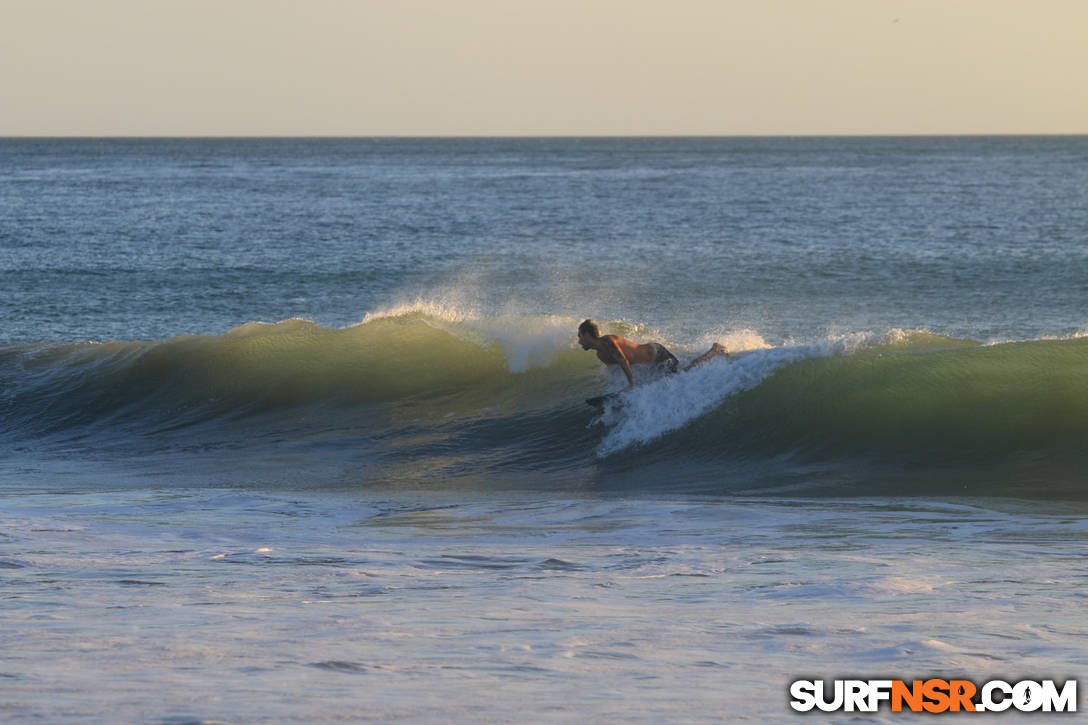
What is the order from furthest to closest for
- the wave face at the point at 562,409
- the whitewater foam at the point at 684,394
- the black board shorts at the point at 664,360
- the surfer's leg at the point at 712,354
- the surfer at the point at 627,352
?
the surfer's leg at the point at 712,354 → the black board shorts at the point at 664,360 → the whitewater foam at the point at 684,394 → the surfer at the point at 627,352 → the wave face at the point at 562,409

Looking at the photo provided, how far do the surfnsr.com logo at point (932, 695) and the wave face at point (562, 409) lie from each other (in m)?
5.49

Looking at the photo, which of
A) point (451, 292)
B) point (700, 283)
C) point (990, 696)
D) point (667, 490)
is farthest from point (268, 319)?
point (990, 696)

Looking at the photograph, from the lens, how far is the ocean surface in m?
4.80

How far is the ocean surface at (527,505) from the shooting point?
4.80 meters

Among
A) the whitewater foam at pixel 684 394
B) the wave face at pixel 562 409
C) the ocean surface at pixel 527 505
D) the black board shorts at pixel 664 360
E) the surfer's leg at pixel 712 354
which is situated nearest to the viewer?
the ocean surface at pixel 527 505

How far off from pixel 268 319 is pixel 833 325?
1222 centimetres

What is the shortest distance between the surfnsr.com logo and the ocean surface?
0.11 metres

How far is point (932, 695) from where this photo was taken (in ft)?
14.7

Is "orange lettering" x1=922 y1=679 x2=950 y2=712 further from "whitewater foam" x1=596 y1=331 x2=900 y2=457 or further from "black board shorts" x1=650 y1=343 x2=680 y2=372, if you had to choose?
"black board shorts" x1=650 y1=343 x2=680 y2=372

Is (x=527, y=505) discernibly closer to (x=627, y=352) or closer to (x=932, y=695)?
(x=627, y=352)

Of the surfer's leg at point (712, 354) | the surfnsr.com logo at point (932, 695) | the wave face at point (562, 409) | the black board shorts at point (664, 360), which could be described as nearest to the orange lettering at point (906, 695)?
the surfnsr.com logo at point (932, 695)

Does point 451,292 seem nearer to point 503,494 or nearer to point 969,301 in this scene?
point 969,301

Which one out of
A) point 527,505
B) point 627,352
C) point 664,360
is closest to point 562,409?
point 627,352

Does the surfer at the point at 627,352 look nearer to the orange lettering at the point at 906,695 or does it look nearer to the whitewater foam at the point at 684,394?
the whitewater foam at the point at 684,394
